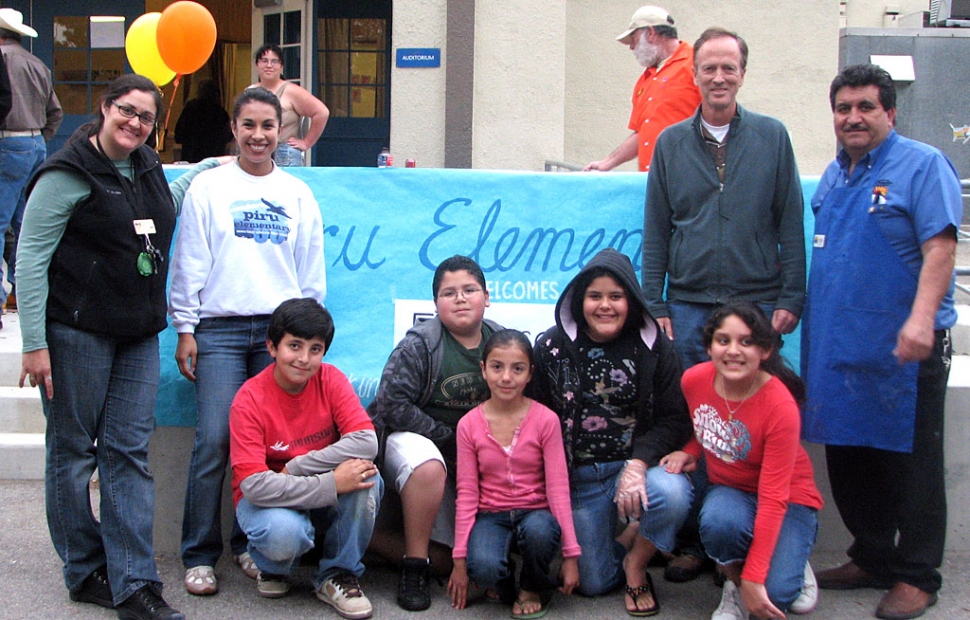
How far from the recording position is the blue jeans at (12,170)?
258 inches

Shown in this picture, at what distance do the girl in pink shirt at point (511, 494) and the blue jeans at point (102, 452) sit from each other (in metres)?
1.16

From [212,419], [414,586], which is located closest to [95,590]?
[212,419]

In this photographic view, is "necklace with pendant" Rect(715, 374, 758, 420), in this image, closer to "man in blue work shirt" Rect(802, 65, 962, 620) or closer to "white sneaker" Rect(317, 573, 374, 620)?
"man in blue work shirt" Rect(802, 65, 962, 620)

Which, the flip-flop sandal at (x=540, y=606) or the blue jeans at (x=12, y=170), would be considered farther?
the blue jeans at (x=12, y=170)

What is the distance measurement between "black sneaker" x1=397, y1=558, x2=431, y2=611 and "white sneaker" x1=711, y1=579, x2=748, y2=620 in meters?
1.07

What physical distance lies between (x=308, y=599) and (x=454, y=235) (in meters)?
1.70

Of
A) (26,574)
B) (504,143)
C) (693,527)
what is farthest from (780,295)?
(504,143)

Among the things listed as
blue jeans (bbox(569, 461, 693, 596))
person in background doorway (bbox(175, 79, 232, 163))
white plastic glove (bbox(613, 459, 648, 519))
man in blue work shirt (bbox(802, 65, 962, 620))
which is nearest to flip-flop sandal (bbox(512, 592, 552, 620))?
blue jeans (bbox(569, 461, 693, 596))

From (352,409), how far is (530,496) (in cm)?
75

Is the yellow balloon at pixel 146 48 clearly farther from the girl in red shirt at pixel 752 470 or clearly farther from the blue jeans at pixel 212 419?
the girl in red shirt at pixel 752 470

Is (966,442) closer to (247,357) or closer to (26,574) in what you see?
(247,357)

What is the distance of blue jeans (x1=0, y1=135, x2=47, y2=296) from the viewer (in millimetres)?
6559

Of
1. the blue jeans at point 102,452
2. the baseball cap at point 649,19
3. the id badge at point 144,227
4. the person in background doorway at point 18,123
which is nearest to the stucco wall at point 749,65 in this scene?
the baseball cap at point 649,19

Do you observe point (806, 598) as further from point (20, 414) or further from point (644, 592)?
point (20, 414)
